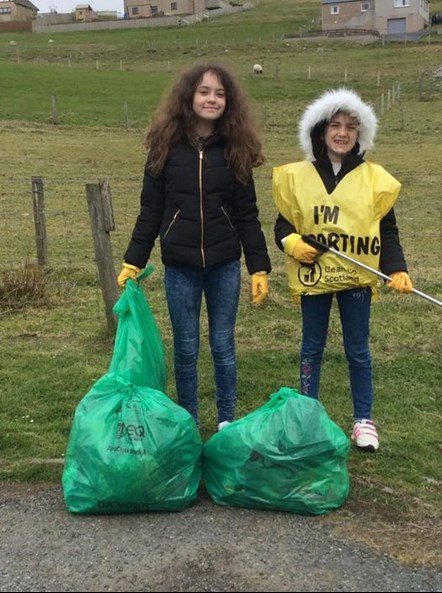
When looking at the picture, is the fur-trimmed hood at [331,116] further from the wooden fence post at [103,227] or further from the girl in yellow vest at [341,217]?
the wooden fence post at [103,227]

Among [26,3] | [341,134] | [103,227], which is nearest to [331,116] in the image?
[341,134]

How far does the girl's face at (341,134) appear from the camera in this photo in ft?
11.8

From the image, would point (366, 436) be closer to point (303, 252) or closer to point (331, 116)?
point (303, 252)

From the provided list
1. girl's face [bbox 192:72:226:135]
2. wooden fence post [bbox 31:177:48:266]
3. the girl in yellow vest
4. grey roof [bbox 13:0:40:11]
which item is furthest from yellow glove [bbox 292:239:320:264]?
grey roof [bbox 13:0:40:11]

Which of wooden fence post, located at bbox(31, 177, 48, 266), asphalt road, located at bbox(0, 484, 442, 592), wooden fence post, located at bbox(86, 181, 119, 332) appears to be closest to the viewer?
asphalt road, located at bbox(0, 484, 442, 592)

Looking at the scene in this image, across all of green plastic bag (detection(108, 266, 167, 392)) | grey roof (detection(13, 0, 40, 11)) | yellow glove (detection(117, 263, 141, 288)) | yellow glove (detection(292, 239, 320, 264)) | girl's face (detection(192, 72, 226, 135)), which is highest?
grey roof (detection(13, 0, 40, 11))

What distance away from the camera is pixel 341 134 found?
3586mm

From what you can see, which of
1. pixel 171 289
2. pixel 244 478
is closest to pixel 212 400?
pixel 171 289

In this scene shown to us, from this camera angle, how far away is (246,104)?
3.55m

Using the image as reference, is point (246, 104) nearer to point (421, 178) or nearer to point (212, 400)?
point (212, 400)

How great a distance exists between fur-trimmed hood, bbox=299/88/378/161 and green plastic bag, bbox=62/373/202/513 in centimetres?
157

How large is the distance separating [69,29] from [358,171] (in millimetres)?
85982

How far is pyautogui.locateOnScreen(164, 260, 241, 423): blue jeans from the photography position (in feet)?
11.8

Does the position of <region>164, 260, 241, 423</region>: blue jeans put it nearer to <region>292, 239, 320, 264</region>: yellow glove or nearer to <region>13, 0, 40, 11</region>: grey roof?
<region>292, 239, 320, 264</region>: yellow glove
